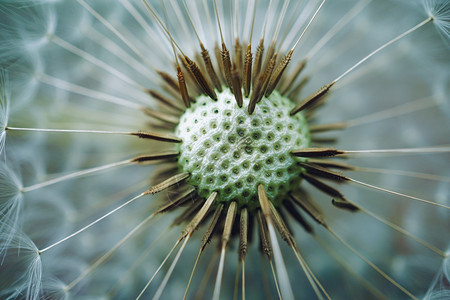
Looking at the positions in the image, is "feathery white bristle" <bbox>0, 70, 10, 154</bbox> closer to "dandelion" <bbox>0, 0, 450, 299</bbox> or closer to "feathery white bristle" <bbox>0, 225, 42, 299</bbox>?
"dandelion" <bbox>0, 0, 450, 299</bbox>

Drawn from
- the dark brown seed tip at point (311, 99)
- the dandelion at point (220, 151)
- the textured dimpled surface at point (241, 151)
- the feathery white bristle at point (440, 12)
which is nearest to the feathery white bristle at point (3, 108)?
the dandelion at point (220, 151)

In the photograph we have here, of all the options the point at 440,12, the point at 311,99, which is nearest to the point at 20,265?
the point at 311,99

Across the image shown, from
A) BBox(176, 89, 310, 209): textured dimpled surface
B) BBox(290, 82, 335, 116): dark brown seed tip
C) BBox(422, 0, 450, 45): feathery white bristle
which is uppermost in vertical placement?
BBox(422, 0, 450, 45): feathery white bristle

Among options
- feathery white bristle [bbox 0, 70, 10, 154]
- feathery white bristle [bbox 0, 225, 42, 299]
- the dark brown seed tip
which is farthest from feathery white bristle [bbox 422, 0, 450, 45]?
feathery white bristle [bbox 0, 225, 42, 299]

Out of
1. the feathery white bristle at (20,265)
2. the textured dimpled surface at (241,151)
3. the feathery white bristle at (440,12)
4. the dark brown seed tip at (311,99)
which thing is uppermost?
the feathery white bristle at (440,12)

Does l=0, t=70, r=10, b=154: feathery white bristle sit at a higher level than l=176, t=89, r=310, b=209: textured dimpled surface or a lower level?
higher

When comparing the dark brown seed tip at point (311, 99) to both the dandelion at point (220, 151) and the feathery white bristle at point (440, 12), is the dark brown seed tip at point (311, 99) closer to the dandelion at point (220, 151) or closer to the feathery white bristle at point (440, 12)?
the dandelion at point (220, 151)

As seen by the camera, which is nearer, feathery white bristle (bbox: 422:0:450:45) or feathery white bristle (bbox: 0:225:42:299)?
feathery white bristle (bbox: 0:225:42:299)

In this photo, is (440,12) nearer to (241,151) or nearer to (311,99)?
(311,99)

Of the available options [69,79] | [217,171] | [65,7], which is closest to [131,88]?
[69,79]
